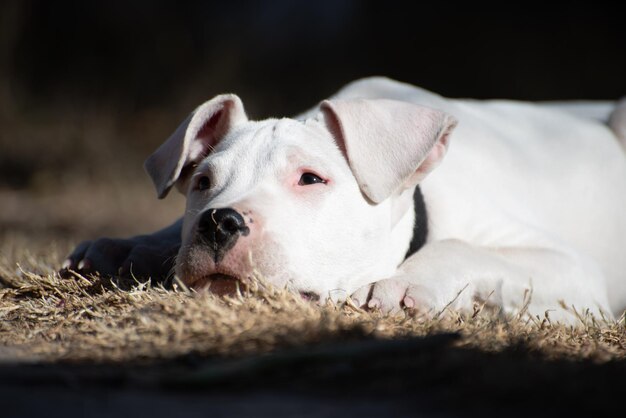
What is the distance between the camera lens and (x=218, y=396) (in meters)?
2.18

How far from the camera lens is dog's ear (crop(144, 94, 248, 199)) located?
12.1 feet

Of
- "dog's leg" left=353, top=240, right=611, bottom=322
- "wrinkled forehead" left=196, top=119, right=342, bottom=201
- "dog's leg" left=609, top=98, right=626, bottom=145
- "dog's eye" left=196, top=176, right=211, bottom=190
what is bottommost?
"dog's leg" left=353, top=240, right=611, bottom=322

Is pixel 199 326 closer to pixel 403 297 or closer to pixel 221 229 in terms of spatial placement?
pixel 221 229

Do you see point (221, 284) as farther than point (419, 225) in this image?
No

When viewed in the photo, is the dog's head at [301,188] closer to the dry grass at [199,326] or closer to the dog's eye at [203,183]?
the dog's eye at [203,183]

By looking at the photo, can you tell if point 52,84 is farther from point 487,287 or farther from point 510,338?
point 510,338

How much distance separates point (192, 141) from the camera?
3.88 meters

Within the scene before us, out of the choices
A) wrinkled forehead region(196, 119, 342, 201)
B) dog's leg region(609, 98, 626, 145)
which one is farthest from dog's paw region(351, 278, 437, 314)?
dog's leg region(609, 98, 626, 145)

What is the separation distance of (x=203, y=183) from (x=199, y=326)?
40.2 inches

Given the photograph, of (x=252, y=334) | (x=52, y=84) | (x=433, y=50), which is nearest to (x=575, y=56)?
(x=433, y=50)

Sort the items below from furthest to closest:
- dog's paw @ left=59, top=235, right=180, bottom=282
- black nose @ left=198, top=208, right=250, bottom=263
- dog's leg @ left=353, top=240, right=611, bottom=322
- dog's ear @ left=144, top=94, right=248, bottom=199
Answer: dog's paw @ left=59, top=235, right=180, bottom=282 → dog's ear @ left=144, top=94, right=248, bottom=199 → dog's leg @ left=353, top=240, right=611, bottom=322 → black nose @ left=198, top=208, right=250, bottom=263

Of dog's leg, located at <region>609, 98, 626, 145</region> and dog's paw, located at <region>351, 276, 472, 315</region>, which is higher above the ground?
dog's leg, located at <region>609, 98, 626, 145</region>

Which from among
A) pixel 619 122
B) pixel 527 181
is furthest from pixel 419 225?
pixel 619 122

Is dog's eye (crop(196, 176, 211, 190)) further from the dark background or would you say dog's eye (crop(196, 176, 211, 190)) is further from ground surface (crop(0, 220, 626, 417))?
the dark background
